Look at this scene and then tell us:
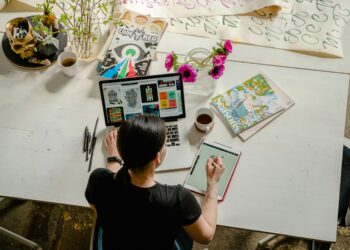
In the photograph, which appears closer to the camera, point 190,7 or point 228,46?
point 228,46

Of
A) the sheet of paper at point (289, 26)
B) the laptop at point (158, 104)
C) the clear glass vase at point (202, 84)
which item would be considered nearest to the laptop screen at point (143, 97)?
the laptop at point (158, 104)

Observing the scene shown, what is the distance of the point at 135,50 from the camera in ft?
5.02

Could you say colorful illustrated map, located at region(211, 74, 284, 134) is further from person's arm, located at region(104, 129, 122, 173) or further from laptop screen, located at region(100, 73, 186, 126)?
person's arm, located at region(104, 129, 122, 173)

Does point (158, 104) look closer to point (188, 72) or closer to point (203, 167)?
point (188, 72)

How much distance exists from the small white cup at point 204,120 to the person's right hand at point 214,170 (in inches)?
4.8

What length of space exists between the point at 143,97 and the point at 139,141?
1.22 ft

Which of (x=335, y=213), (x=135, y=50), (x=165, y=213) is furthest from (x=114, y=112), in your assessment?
(x=335, y=213)

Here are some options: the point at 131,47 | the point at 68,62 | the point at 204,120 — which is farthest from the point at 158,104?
the point at 68,62

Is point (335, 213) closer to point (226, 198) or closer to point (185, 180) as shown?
point (226, 198)

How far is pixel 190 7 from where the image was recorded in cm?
162

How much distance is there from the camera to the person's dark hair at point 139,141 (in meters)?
1.04

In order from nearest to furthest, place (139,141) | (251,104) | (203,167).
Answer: (139,141), (203,167), (251,104)

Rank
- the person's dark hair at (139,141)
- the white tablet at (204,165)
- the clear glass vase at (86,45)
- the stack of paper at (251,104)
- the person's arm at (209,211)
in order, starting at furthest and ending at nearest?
the clear glass vase at (86,45)
the stack of paper at (251,104)
the white tablet at (204,165)
the person's arm at (209,211)
the person's dark hair at (139,141)

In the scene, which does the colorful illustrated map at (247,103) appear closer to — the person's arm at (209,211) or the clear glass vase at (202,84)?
the clear glass vase at (202,84)
